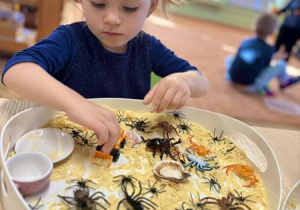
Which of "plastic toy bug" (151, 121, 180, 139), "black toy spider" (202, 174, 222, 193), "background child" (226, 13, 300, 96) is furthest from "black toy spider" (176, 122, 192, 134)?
"background child" (226, 13, 300, 96)

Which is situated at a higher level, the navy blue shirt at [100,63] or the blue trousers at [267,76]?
the navy blue shirt at [100,63]

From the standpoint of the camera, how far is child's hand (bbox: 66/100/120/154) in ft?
1.57

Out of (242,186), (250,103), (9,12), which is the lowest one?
(250,103)

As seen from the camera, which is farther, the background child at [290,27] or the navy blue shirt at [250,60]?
the background child at [290,27]

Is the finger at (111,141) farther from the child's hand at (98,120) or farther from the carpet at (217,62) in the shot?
the carpet at (217,62)

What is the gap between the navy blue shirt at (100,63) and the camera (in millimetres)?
672

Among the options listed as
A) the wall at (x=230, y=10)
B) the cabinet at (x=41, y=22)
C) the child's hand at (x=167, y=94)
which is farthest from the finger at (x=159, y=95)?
the wall at (x=230, y=10)

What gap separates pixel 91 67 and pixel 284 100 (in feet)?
5.88

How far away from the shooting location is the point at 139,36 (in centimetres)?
80

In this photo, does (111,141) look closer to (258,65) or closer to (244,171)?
(244,171)

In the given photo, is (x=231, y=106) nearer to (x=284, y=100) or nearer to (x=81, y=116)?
(x=284, y=100)

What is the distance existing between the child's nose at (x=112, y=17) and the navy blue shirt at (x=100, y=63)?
131mm

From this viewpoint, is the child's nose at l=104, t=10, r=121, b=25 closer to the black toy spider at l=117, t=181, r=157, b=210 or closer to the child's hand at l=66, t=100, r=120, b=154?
the child's hand at l=66, t=100, r=120, b=154

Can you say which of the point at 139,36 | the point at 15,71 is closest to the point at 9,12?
the point at 139,36
